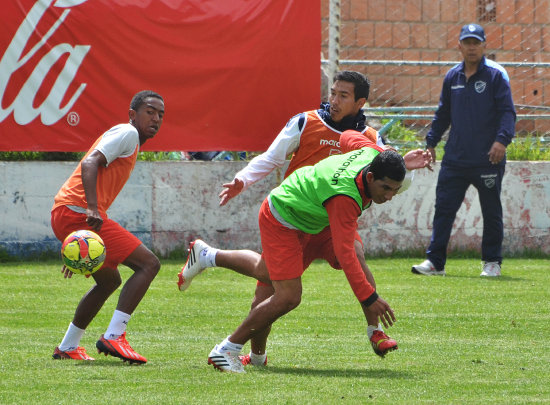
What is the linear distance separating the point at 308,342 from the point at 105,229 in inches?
67.7

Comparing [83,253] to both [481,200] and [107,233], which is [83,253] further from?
[481,200]

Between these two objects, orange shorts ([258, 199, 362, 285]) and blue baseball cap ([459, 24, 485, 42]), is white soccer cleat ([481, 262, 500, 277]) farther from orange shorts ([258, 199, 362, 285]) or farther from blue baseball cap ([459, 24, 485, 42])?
orange shorts ([258, 199, 362, 285])

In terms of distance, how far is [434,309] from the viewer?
9.13 meters

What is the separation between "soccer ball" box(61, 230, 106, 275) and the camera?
262 inches

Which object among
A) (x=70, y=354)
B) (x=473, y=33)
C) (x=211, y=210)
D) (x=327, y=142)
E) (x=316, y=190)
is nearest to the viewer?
(x=316, y=190)

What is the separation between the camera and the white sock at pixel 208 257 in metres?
7.41

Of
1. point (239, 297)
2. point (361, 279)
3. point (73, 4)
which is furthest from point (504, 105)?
point (361, 279)

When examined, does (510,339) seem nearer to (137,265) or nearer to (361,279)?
(361,279)

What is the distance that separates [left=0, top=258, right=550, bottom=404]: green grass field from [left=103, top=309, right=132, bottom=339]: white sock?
187 mm

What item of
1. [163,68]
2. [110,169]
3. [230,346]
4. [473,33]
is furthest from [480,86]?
[230,346]

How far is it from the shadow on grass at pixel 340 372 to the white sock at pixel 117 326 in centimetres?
99

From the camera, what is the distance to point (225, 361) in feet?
21.3

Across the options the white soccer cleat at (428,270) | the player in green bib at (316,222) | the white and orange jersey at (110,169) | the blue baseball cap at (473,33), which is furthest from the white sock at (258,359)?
the blue baseball cap at (473,33)

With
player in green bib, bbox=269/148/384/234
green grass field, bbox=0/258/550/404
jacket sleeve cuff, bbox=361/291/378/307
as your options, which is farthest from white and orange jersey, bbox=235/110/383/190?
jacket sleeve cuff, bbox=361/291/378/307
